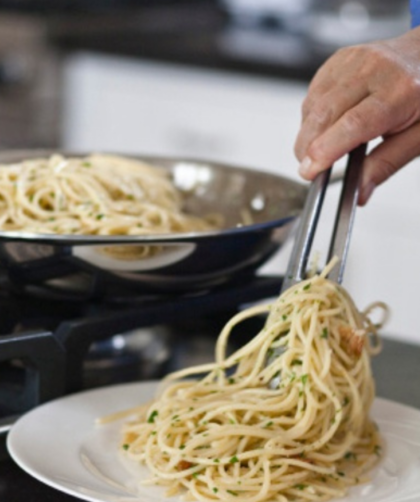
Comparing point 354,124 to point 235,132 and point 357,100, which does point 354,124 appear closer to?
point 357,100

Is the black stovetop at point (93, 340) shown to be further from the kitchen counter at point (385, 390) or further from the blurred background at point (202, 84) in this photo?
the blurred background at point (202, 84)

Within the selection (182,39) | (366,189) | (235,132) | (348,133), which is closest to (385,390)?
(366,189)

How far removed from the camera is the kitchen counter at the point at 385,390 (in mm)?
1156

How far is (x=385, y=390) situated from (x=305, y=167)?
0.33 m

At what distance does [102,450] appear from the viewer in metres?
1.24

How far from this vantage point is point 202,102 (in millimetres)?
3312

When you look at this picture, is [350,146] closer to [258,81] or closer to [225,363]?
[225,363]

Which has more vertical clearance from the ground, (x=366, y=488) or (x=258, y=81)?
(x=258, y=81)

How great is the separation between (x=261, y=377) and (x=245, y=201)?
462 millimetres

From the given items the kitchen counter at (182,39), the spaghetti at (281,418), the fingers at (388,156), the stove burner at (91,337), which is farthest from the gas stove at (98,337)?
the kitchen counter at (182,39)

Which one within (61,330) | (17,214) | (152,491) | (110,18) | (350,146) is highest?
(110,18)

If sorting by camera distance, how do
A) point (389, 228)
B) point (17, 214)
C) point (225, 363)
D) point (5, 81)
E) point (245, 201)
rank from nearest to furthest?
point (225, 363) < point (17, 214) < point (245, 201) < point (389, 228) < point (5, 81)

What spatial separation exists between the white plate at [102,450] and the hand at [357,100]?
0.96 feet

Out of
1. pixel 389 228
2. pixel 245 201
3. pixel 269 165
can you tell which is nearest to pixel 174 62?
pixel 269 165
